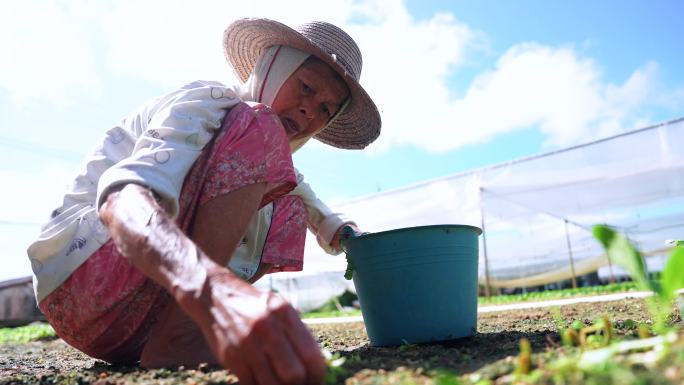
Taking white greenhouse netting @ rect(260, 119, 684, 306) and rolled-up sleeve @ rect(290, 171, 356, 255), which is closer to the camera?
rolled-up sleeve @ rect(290, 171, 356, 255)

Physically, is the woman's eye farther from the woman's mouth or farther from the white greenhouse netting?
the white greenhouse netting

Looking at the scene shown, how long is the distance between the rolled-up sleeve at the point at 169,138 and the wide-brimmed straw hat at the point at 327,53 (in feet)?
1.17

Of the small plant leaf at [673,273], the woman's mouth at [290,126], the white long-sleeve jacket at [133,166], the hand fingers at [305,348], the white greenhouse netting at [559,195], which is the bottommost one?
the hand fingers at [305,348]

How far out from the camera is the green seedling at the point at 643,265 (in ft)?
2.81

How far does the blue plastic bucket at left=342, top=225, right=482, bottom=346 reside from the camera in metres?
1.55

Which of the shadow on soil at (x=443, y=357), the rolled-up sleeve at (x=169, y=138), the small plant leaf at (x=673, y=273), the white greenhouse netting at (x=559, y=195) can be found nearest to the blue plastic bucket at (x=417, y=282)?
the shadow on soil at (x=443, y=357)

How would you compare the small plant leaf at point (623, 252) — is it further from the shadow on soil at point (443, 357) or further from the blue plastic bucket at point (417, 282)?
the blue plastic bucket at point (417, 282)

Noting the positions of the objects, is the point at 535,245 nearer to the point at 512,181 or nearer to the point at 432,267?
the point at 512,181

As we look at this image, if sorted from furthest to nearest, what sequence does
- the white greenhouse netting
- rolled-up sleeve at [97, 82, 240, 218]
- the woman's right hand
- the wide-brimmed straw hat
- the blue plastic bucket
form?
1. the white greenhouse netting
2. the wide-brimmed straw hat
3. the blue plastic bucket
4. rolled-up sleeve at [97, 82, 240, 218]
5. the woman's right hand

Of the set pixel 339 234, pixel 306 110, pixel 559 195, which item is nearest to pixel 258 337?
pixel 306 110

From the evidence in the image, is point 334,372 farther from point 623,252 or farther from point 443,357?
point 623,252

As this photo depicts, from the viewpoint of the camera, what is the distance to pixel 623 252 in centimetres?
90

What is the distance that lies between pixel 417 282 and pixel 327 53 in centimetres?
75

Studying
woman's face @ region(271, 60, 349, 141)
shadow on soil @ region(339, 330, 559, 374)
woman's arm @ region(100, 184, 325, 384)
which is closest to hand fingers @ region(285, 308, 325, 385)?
woman's arm @ region(100, 184, 325, 384)
